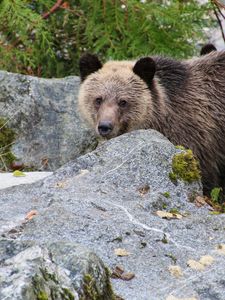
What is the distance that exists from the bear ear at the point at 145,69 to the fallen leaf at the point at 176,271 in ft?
11.7

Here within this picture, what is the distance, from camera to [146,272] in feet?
17.7

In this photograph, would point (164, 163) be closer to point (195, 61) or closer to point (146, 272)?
point (146, 272)

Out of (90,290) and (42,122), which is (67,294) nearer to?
(90,290)

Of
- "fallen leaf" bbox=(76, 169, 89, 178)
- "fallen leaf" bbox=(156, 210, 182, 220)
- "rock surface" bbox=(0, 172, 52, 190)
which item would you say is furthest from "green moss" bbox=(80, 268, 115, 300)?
"rock surface" bbox=(0, 172, 52, 190)

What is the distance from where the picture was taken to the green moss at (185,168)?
6.96m

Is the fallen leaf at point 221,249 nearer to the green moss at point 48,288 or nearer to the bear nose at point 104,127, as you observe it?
the green moss at point 48,288

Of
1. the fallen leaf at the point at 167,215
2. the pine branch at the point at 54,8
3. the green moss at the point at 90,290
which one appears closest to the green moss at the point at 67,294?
the green moss at the point at 90,290

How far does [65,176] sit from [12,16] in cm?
547

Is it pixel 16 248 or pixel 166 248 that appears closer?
pixel 16 248

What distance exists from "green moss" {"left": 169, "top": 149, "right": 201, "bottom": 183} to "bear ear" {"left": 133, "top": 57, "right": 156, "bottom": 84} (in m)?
1.71

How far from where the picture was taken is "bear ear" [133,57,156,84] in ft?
28.3

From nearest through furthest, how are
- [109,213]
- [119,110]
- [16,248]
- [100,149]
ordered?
[16,248], [109,213], [100,149], [119,110]

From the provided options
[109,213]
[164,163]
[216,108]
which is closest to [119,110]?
[216,108]

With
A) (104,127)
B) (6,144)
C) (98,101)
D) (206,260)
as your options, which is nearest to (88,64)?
(98,101)
